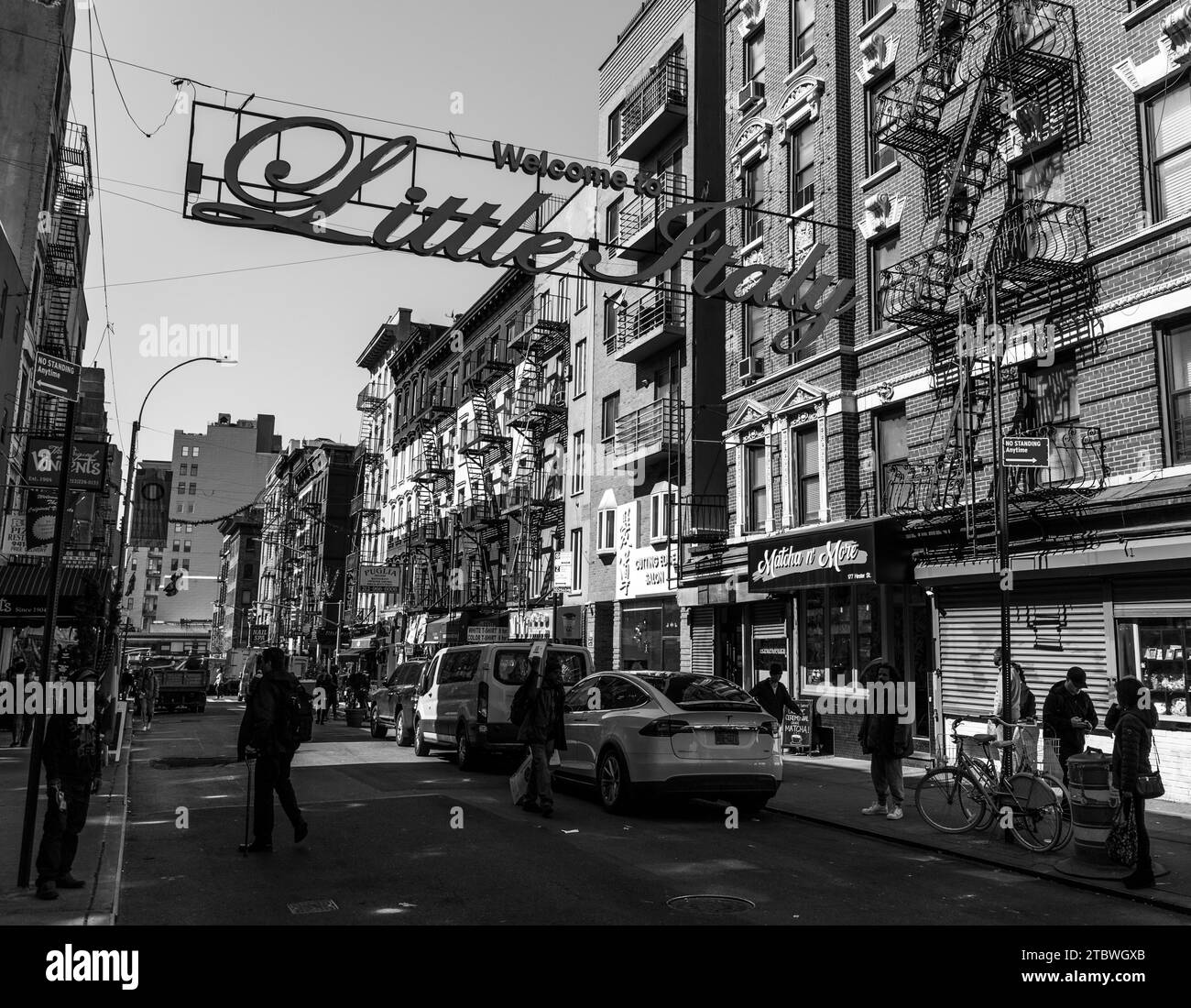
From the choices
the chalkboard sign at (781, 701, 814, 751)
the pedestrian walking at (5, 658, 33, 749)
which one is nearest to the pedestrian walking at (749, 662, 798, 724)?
the chalkboard sign at (781, 701, 814, 751)

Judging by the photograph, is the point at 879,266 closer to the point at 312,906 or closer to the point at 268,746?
the point at 268,746

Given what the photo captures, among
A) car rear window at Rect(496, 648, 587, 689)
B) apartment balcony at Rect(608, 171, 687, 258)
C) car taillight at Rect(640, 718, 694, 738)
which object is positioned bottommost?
car taillight at Rect(640, 718, 694, 738)

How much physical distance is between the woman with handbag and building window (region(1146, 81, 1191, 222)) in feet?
27.9

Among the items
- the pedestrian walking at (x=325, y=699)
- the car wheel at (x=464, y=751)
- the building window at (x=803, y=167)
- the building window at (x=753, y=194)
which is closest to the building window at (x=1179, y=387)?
the building window at (x=803, y=167)

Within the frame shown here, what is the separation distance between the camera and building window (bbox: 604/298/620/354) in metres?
32.3

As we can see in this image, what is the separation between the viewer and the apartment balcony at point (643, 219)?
91.0 ft

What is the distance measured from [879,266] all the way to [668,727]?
12.7m

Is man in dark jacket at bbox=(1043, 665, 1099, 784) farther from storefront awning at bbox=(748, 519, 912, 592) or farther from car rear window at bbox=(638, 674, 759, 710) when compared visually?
storefront awning at bbox=(748, 519, 912, 592)

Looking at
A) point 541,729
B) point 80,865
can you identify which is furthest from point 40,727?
point 541,729

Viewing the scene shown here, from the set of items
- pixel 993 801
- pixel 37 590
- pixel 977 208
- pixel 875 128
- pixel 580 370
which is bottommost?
pixel 993 801

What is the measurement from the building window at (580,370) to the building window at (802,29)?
13.4 meters

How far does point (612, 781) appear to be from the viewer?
12.2 m

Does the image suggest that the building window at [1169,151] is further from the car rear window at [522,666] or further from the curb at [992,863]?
the car rear window at [522,666]
